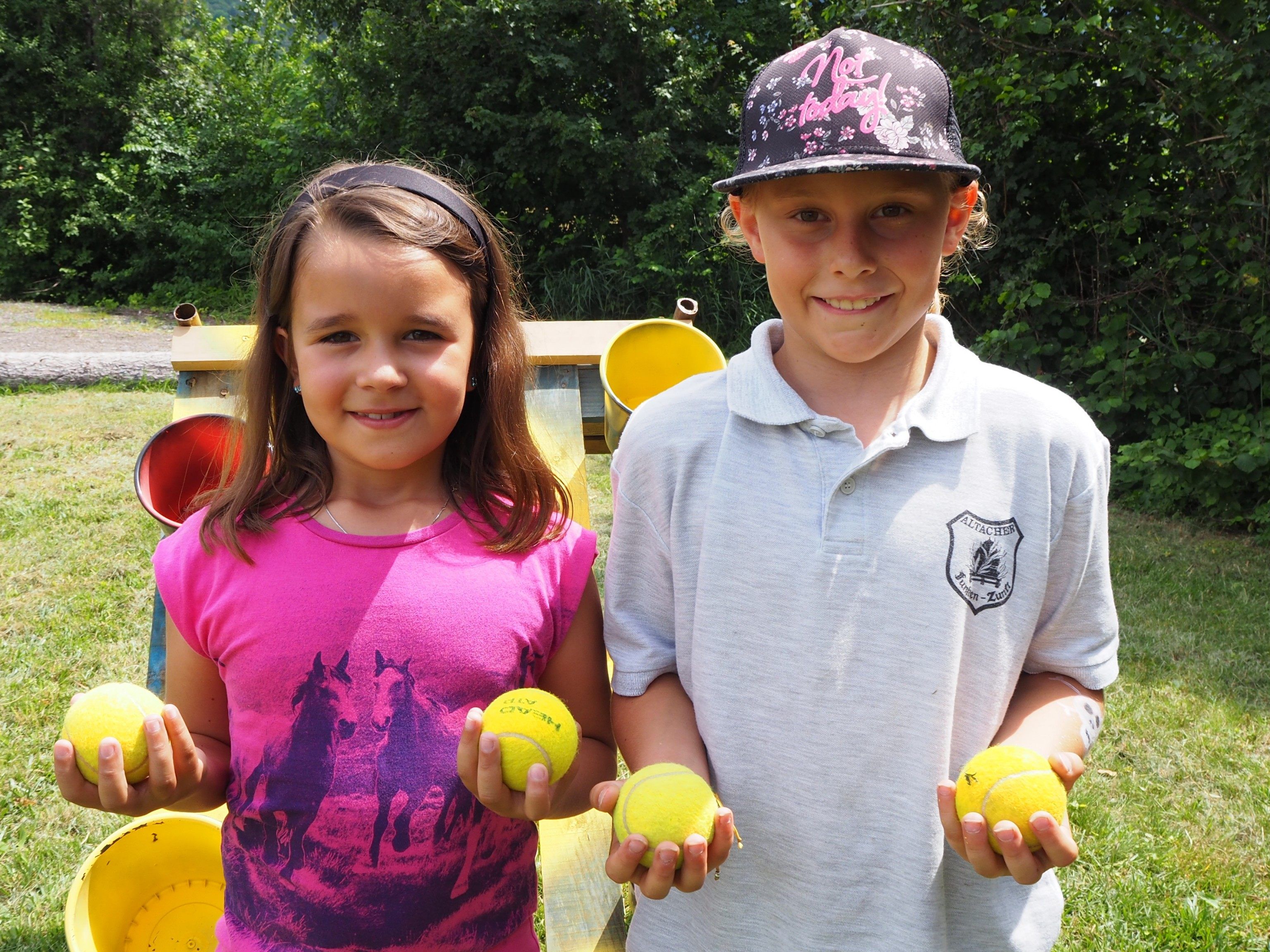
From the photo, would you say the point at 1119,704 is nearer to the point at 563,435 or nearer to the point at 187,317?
the point at 563,435

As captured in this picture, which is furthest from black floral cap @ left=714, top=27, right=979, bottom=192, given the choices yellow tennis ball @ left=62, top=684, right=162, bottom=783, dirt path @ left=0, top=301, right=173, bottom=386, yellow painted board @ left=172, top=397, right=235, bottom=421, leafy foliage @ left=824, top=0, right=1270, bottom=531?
dirt path @ left=0, top=301, right=173, bottom=386

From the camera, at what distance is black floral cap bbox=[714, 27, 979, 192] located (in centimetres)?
139

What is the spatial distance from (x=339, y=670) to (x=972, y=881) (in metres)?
1.02

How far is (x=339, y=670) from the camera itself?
1557 millimetres

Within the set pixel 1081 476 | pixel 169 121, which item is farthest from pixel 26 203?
pixel 1081 476

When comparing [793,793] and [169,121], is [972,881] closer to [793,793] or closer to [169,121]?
[793,793]

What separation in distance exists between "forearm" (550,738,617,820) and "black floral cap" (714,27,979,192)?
38.0 inches

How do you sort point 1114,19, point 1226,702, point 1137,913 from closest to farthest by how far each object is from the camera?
1. point 1137,913
2. point 1226,702
3. point 1114,19

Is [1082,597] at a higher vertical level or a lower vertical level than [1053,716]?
higher

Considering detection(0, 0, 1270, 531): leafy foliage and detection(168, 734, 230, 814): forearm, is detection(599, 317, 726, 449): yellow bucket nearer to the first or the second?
detection(0, 0, 1270, 531): leafy foliage

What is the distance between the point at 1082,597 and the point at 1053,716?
0.62 feet

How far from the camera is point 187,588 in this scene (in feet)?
5.30

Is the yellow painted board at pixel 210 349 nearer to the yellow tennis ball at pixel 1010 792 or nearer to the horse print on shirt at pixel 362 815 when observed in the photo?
the horse print on shirt at pixel 362 815

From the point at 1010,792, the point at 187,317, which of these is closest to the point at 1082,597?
the point at 1010,792
